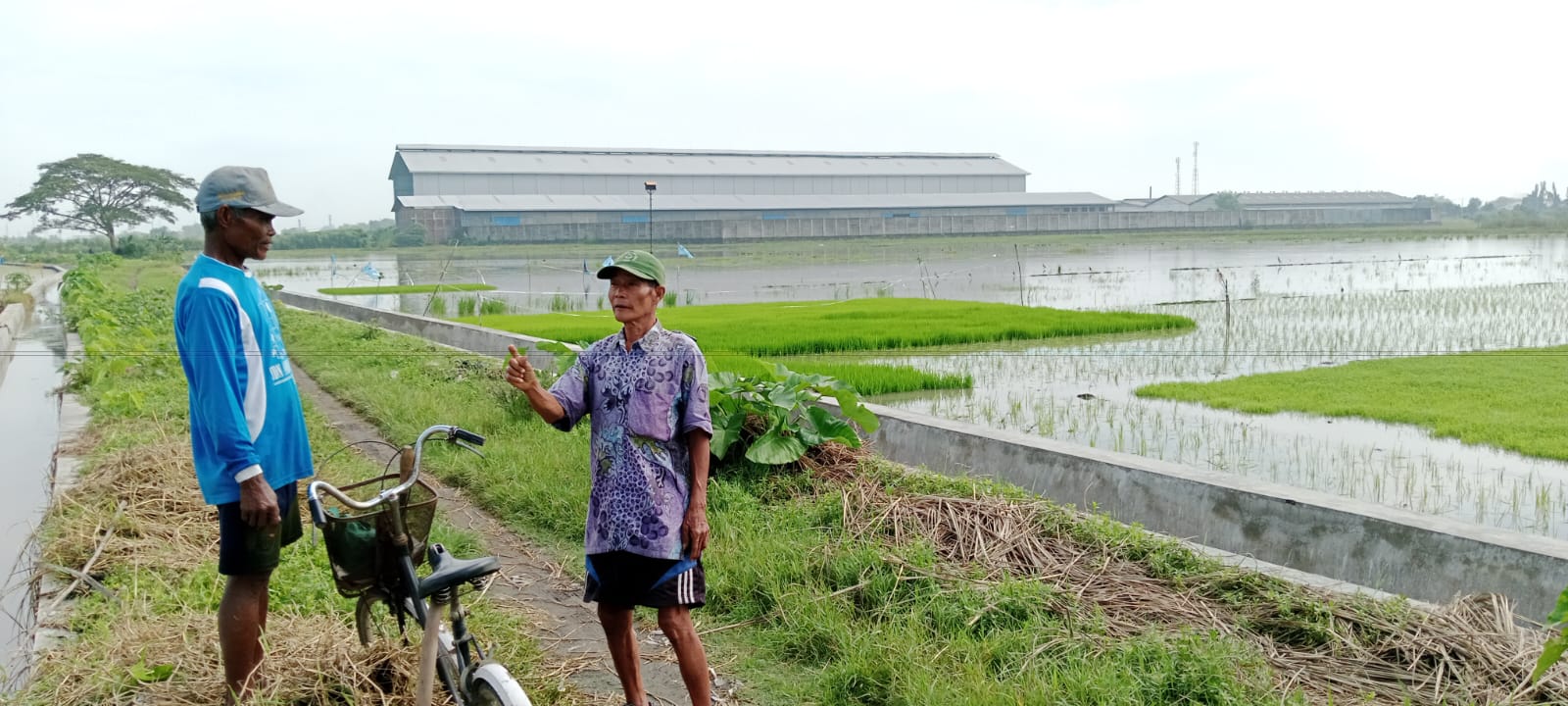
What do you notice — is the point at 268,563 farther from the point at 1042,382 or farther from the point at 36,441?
the point at 1042,382

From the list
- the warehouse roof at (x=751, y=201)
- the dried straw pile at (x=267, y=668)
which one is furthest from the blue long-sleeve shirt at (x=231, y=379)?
the warehouse roof at (x=751, y=201)

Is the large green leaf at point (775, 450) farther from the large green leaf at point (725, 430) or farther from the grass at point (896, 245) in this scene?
the grass at point (896, 245)

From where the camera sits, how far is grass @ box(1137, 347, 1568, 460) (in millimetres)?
7473

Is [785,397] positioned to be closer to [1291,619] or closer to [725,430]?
[725,430]

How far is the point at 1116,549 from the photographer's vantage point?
14.6 ft

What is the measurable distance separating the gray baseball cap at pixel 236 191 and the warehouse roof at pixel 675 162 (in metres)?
51.8

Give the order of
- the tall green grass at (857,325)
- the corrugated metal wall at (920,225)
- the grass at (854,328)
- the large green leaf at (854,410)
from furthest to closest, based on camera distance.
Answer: the corrugated metal wall at (920,225), the tall green grass at (857,325), the grass at (854,328), the large green leaf at (854,410)

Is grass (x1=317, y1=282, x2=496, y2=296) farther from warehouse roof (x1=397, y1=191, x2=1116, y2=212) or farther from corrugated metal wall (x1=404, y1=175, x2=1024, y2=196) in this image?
corrugated metal wall (x1=404, y1=175, x2=1024, y2=196)

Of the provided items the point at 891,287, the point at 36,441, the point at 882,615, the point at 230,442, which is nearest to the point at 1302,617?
the point at 882,615

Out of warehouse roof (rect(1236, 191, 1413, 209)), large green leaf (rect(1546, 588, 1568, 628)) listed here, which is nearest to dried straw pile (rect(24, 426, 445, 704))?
large green leaf (rect(1546, 588, 1568, 628))

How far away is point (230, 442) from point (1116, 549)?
3.17 meters

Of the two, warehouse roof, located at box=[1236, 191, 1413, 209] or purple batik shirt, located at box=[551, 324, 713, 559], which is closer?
purple batik shirt, located at box=[551, 324, 713, 559]

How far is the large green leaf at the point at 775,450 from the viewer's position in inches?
224

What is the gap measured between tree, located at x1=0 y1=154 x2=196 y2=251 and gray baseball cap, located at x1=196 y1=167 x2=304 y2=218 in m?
51.1
